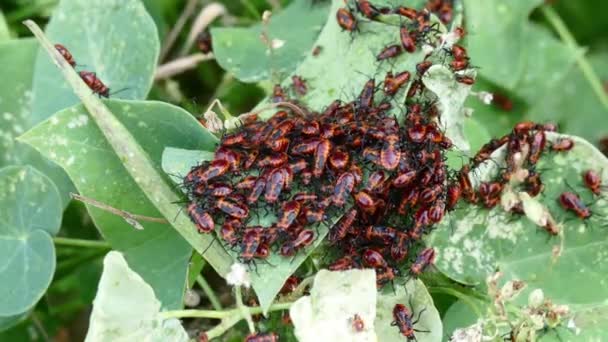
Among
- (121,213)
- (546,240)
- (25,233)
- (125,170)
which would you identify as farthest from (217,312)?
(546,240)

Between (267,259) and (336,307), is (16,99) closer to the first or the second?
(267,259)

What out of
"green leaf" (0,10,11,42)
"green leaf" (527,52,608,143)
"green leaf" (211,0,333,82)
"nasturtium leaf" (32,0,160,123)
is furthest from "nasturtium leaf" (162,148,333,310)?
"green leaf" (527,52,608,143)

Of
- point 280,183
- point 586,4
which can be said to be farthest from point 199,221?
point 586,4

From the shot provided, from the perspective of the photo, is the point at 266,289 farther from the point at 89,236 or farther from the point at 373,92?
the point at 89,236

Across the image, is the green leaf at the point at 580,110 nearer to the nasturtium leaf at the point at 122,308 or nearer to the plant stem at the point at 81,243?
the plant stem at the point at 81,243

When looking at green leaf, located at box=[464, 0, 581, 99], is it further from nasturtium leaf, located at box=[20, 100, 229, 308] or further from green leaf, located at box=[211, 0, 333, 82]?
nasturtium leaf, located at box=[20, 100, 229, 308]

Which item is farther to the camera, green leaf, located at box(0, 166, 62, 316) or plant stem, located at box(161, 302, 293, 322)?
green leaf, located at box(0, 166, 62, 316)

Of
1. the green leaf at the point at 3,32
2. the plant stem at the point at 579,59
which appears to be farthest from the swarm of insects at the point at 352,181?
the plant stem at the point at 579,59
